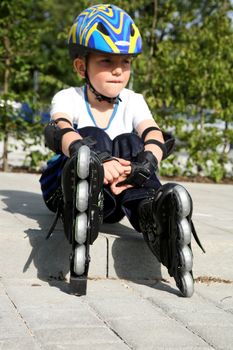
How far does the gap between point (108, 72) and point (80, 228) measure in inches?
46.5

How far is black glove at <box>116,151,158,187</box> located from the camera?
347 cm

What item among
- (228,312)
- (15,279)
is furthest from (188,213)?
(15,279)

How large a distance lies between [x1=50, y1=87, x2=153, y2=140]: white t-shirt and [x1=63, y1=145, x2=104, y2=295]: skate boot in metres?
0.79

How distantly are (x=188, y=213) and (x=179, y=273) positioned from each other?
0.32 metres

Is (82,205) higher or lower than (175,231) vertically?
higher

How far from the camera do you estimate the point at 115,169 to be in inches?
135

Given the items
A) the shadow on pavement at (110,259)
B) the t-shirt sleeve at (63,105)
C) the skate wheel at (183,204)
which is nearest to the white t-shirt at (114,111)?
the t-shirt sleeve at (63,105)

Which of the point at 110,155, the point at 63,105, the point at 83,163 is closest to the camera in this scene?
the point at 83,163

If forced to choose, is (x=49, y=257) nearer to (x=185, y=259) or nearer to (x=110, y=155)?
(x=110, y=155)

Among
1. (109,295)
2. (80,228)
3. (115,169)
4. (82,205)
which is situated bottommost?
(109,295)

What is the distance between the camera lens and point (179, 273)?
325 cm

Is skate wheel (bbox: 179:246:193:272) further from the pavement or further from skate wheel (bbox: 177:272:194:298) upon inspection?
the pavement

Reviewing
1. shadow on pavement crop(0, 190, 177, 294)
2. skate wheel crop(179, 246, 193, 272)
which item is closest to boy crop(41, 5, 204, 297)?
skate wheel crop(179, 246, 193, 272)

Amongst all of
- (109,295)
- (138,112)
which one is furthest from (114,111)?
(109,295)
